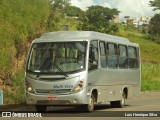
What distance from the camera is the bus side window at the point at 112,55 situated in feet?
64.0

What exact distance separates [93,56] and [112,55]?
2.42 meters

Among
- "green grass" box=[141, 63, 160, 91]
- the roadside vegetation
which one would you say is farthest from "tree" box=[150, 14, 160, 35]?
the roadside vegetation

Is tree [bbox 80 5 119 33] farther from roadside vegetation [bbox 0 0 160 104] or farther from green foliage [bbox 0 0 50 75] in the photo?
green foliage [bbox 0 0 50 75]


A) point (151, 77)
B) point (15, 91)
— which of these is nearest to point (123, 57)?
point (15, 91)

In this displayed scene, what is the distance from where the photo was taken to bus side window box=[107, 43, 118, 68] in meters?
19.5

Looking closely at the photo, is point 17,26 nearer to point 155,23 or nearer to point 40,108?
point 40,108

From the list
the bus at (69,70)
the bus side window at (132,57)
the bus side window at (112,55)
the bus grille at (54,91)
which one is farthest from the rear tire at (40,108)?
the bus side window at (132,57)

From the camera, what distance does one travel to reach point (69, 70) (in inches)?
660

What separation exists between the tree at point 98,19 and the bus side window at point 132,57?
50023 mm

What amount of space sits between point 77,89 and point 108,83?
9.49ft

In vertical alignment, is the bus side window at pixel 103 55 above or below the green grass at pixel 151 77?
above

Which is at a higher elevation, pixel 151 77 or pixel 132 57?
pixel 132 57

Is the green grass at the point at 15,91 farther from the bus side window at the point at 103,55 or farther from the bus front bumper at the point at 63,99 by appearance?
the bus side window at the point at 103,55

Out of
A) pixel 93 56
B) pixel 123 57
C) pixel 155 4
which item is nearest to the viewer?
pixel 93 56
